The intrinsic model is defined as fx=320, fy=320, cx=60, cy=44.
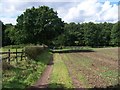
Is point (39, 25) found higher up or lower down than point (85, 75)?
higher up

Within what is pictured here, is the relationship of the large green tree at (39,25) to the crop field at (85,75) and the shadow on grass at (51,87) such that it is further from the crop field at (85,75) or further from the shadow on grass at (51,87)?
the shadow on grass at (51,87)

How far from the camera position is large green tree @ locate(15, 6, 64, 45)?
252ft

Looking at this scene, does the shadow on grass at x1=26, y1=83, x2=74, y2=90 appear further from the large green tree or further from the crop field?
the large green tree

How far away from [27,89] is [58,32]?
2461 inches

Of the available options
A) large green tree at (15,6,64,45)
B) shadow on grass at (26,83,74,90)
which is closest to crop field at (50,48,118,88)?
shadow on grass at (26,83,74,90)

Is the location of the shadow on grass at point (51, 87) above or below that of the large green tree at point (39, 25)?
below

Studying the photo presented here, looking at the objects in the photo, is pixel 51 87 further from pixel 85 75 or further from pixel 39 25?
pixel 39 25

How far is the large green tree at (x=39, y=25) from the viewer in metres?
76.9

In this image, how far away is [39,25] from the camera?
255 feet

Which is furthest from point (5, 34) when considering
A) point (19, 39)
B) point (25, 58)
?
point (25, 58)

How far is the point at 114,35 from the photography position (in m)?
130

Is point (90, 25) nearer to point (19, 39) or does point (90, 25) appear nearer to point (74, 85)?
point (19, 39)

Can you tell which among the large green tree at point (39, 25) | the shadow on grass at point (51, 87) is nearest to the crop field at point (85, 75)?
the shadow on grass at point (51, 87)

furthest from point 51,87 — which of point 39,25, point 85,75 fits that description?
point 39,25
